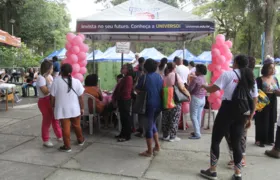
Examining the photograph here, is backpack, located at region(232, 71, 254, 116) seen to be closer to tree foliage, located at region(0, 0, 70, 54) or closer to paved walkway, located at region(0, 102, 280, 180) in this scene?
paved walkway, located at region(0, 102, 280, 180)

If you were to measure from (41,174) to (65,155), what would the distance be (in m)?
0.81

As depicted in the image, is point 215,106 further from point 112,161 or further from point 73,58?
point 73,58

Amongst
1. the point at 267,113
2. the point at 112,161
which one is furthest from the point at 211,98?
the point at 112,161

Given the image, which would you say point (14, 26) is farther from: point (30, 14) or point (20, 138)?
point (20, 138)

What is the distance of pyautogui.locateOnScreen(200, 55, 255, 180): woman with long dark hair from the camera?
11.9ft

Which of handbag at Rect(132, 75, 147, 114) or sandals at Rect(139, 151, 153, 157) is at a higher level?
handbag at Rect(132, 75, 147, 114)

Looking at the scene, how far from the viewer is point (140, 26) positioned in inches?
260

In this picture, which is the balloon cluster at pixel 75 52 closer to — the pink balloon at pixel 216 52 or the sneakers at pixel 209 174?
the pink balloon at pixel 216 52

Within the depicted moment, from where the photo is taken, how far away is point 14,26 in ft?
87.7

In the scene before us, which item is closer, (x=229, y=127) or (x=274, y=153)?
(x=229, y=127)

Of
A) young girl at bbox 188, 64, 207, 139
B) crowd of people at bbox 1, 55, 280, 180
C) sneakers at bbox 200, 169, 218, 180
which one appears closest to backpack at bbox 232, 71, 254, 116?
crowd of people at bbox 1, 55, 280, 180

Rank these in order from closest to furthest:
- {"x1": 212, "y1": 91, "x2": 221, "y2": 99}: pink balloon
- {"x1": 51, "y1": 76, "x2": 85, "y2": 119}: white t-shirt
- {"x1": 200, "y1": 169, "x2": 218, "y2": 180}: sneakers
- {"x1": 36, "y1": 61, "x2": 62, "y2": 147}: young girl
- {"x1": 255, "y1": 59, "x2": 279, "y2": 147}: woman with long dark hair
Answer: {"x1": 200, "y1": 169, "x2": 218, "y2": 180}: sneakers
{"x1": 51, "y1": 76, "x2": 85, "y2": 119}: white t-shirt
{"x1": 36, "y1": 61, "x2": 62, "y2": 147}: young girl
{"x1": 255, "y1": 59, "x2": 279, "y2": 147}: woman with long dark hair
{"x1": 212, "y1": 91, "x2": 221, "y2": 99}: pink balloon

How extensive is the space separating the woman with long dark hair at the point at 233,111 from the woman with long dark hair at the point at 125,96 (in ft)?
6.65

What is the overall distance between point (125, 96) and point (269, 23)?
14.5 m
